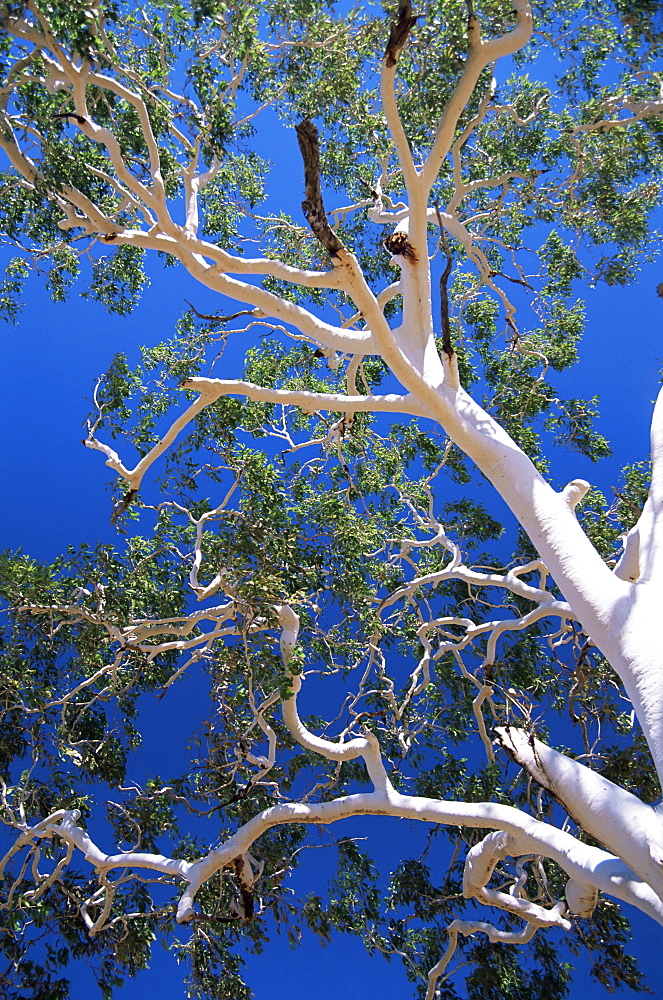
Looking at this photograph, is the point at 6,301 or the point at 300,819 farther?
the point at 6,301

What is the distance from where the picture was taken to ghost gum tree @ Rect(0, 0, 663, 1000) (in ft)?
15.2

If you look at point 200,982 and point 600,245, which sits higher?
point 600,245

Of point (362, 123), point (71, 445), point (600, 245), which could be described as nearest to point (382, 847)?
point (71, 445)

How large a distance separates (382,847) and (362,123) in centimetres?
1259

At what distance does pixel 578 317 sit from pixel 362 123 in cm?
291

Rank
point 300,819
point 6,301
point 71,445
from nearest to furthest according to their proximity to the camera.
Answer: point 300,819 < point 6,301 < point 71,445

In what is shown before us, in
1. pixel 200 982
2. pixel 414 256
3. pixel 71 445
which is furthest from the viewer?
pixel 71 445

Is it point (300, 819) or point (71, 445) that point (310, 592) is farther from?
point (71, 445)

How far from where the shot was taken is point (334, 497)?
23.1 ft

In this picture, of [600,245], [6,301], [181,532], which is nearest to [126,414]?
[181,532]

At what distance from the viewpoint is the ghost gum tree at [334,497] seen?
4637 mm

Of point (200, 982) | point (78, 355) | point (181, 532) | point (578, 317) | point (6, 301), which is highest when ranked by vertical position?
point (78, 355)

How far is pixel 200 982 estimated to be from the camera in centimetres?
682

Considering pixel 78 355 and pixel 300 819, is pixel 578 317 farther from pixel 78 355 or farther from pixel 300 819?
pixel 78 355
